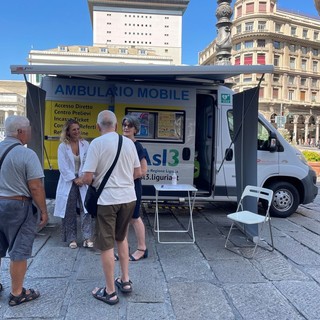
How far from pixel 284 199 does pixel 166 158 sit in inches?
101

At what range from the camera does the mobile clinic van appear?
6254 mm

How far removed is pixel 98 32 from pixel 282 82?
6451cm

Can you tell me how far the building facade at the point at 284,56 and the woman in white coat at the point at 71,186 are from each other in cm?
7161

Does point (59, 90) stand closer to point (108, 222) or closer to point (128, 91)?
point (128, 91)

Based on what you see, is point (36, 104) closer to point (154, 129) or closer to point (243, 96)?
point (154, 129)

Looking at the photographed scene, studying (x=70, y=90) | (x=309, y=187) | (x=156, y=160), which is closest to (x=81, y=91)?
(x=70, y=90)

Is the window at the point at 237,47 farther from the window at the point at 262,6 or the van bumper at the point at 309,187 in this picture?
the van bumper at the point at 309,187

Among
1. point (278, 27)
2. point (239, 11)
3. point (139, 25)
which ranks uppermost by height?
point (139, 25)

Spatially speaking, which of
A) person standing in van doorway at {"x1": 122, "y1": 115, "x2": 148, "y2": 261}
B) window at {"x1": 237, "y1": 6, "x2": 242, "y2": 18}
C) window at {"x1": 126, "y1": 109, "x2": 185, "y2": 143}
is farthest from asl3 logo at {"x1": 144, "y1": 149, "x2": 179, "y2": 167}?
window at {"x1": 237, "y1": 6, "x2": 242, "y2": 18}

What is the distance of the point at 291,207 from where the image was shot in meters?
7.04

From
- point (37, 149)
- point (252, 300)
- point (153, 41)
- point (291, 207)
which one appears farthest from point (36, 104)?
point (153, 41)

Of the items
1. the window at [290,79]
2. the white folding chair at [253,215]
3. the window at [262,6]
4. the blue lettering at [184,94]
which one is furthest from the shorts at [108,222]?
the window at [262,6]

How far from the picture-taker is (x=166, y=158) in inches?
260

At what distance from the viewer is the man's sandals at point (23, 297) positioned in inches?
128
